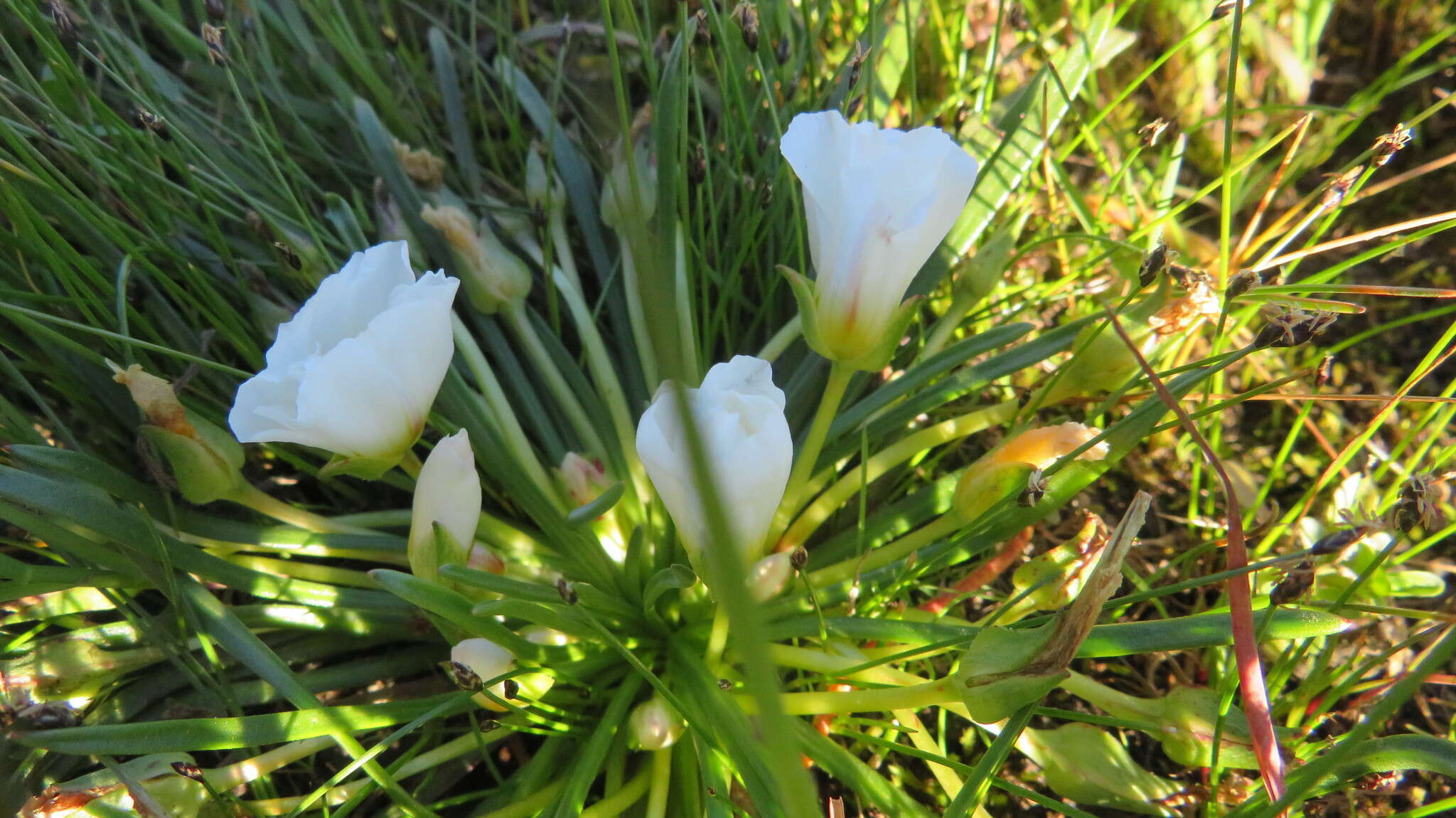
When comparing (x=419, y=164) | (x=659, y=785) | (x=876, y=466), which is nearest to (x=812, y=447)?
(x=876, y=466)

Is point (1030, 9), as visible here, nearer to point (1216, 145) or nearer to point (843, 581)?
point (1216, 145)

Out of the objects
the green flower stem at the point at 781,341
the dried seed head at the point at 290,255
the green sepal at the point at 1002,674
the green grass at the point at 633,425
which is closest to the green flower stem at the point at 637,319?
the green grass at the point at 633,425

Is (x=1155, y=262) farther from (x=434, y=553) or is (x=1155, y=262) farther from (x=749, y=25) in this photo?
(x=434, y=553)

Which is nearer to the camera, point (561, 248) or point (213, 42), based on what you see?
point (213, 42)

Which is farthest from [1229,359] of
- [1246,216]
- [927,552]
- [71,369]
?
[71,369]

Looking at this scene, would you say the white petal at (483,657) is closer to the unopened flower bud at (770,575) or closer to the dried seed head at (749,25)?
the unopened flower bud at (770,575)

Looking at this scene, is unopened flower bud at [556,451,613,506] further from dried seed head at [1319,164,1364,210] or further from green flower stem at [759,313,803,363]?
dried seed head at [1319,164,1364,210]
